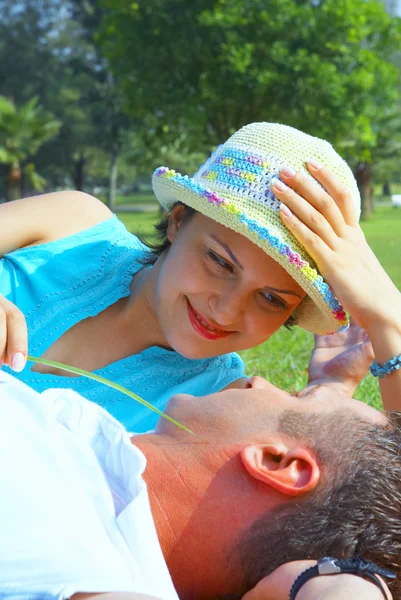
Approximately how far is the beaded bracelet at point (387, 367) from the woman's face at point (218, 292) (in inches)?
17.2

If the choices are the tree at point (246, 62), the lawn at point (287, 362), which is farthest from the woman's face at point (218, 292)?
the tree at point (246, 62)


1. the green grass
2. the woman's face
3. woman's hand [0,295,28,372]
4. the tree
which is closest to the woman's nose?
the woman's face

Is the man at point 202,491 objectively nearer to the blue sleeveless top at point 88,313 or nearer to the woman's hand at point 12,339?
the woman's hand at point 12,339

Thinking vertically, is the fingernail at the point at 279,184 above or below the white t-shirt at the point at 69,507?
above

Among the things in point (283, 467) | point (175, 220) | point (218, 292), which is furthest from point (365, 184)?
point (283, 467)

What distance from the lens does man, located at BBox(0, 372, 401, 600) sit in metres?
1.87

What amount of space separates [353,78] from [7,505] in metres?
22.9

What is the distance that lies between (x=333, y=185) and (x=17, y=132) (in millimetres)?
36420

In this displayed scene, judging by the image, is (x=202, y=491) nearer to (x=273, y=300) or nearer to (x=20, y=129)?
(x=273, y=300)

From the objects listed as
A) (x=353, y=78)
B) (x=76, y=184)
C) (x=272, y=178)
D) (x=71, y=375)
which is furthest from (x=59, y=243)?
(x=76, y=184)

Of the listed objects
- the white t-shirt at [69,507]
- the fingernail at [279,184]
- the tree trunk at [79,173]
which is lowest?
the tree trunk at [79,173]

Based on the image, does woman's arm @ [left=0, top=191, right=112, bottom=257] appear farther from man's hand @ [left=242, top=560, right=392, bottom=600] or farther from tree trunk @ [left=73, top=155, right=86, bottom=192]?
tree trunk @ [left=73, top=155, right=86, bottom=192]

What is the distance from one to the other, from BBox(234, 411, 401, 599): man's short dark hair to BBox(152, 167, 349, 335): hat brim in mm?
911

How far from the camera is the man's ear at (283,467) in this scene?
2228 mm
